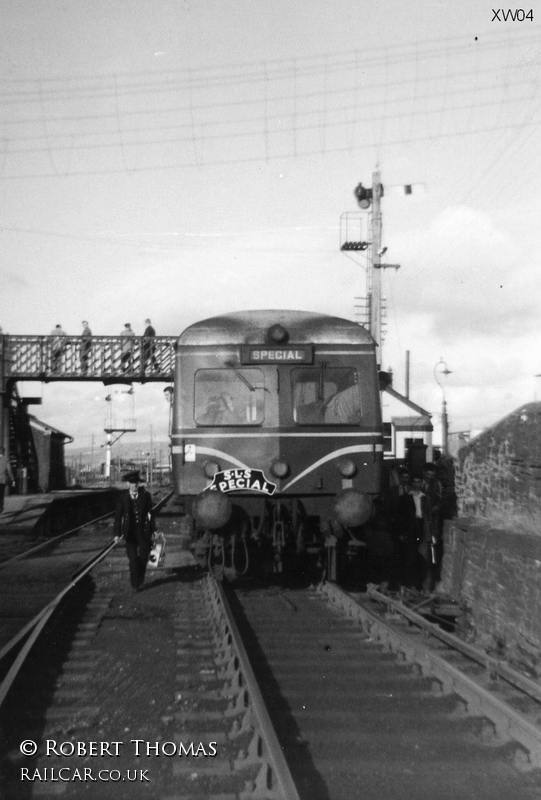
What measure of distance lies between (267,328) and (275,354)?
1.37 feet

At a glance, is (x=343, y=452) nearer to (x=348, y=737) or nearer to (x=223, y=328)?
(x=223, y=328)

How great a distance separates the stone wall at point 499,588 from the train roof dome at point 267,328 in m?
2.79

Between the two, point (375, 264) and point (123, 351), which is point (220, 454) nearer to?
point (375, 264)

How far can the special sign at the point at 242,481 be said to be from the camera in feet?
31.8

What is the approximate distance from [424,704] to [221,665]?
179cm

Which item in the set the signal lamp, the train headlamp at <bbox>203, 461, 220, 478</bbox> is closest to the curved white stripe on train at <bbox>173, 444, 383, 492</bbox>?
the train headlamp at <bbox>203, 461, 220, 478</bbox>

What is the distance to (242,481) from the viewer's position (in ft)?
31.9

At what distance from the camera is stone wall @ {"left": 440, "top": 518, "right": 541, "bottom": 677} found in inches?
319

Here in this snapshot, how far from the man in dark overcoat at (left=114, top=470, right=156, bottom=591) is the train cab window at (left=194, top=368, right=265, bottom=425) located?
132 centimetres

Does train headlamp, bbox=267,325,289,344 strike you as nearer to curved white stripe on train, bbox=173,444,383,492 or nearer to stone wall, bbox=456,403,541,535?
curved white stripe on train, bbox=173,444,383,492

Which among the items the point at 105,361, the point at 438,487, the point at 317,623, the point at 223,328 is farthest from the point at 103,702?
the point at 105,361

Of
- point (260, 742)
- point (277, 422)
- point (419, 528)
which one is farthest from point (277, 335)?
point (260, 742)

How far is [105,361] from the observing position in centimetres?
2825

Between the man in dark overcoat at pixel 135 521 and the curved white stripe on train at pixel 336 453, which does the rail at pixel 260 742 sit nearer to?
the curved white stripe on train at pixel 336 453
